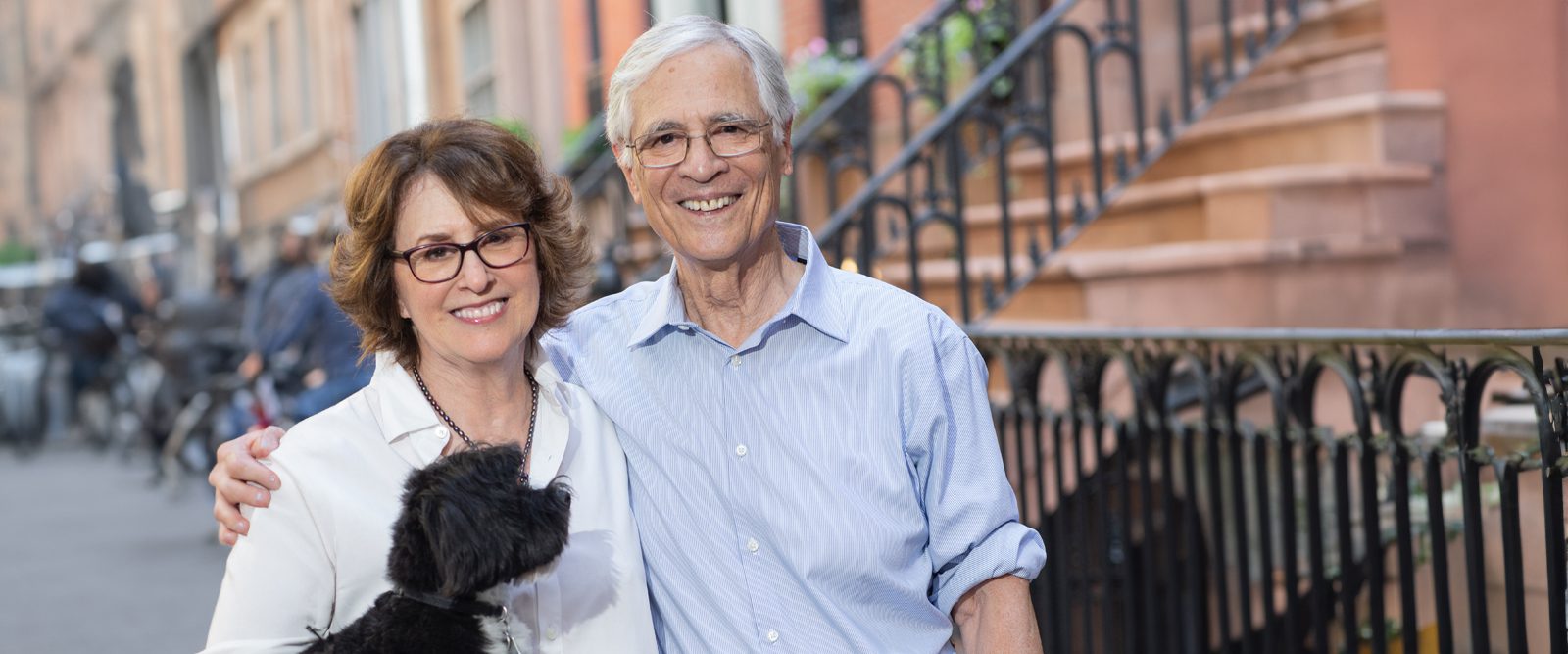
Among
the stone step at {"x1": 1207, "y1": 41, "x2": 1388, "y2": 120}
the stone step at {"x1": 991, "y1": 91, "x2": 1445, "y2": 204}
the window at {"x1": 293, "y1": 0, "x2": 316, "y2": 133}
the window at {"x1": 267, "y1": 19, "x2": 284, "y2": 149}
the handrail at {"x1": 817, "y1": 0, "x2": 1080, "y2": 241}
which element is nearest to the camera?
the handrail at {"x1": 817, "y1": 0, "x2": 1080, "y2": 241}

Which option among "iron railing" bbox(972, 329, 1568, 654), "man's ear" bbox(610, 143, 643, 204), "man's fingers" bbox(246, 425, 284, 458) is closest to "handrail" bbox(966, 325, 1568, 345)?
"iron railing" bbox(972, 329, 1568, 654)

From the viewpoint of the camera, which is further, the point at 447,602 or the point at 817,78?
the point at 817,78

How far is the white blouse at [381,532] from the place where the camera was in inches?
85.1

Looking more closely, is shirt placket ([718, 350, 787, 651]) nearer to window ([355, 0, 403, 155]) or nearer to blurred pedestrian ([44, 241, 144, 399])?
blurred pedestrian ([44, 241, 144, 399])

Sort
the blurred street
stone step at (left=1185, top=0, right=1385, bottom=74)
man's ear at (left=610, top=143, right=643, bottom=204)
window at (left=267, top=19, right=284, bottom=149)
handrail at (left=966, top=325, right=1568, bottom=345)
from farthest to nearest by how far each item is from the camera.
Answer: window at (left=267, top=19, right=284, bottom=149)
the blurred street
stone step at (left=1185, top=0, right=1385, bottom=74)
handrail at (left=966, top=325, right=1568, bottom=345)
man's ear at (left=610, top=143, right=643, bottom=204)

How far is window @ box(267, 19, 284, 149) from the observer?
1056 inches

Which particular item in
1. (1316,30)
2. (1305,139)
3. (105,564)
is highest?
(1316,30)

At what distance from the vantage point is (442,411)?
244 centimetres

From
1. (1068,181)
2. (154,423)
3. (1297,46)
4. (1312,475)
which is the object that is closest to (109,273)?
(154,423)

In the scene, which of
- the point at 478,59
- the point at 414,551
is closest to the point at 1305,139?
the point at 414,551

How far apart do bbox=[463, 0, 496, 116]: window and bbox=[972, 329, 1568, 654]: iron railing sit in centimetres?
1218

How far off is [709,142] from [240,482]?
830mm

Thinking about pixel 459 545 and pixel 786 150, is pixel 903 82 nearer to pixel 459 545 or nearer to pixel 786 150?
pixel 786 150

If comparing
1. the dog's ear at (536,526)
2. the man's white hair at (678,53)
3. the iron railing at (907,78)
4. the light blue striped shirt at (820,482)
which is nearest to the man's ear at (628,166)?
the man's white hair at (678,53)
